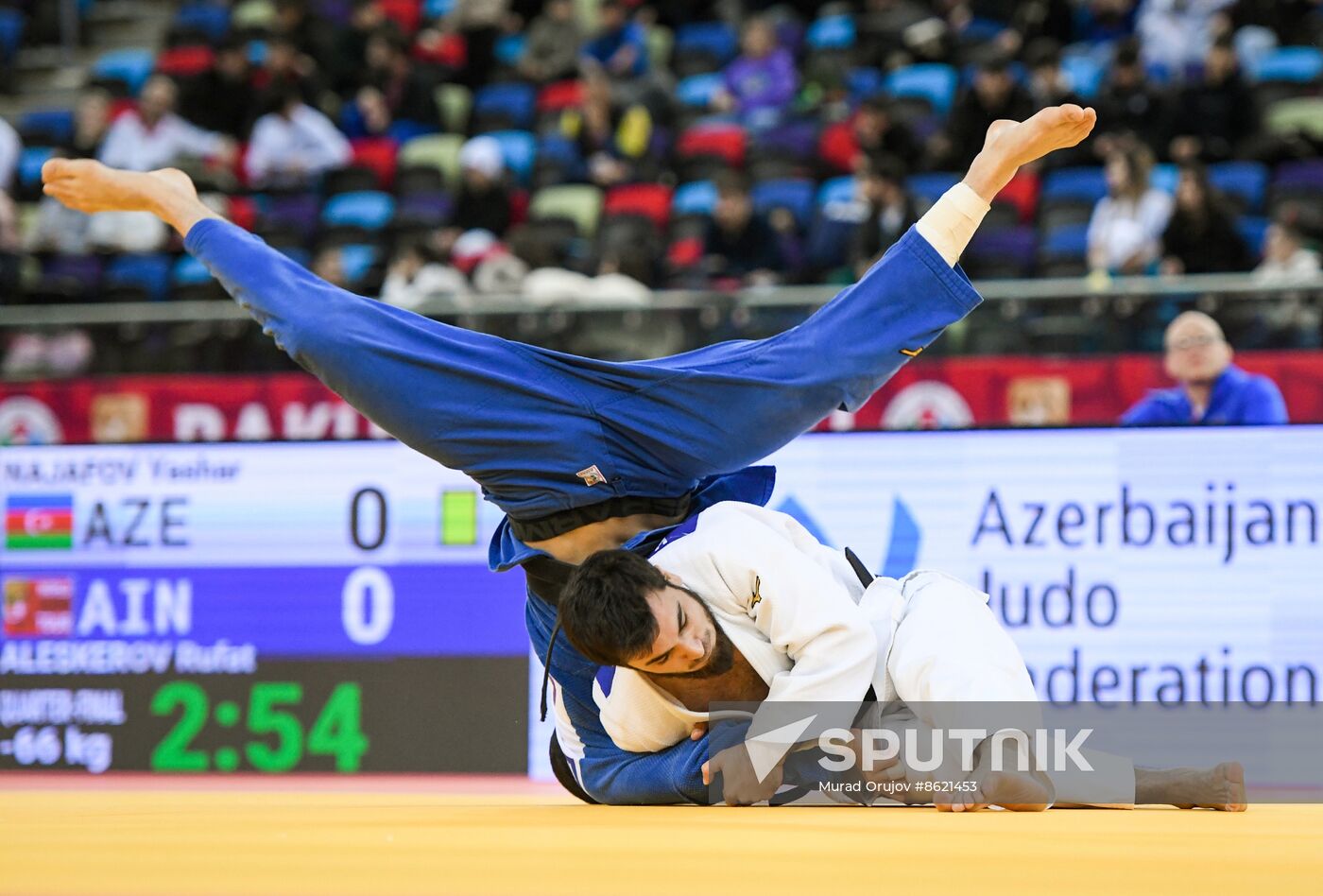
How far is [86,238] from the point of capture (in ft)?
33.2

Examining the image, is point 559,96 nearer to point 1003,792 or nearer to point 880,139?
point 880,139

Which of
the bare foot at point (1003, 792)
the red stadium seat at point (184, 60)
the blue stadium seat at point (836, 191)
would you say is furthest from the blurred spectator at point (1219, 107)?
the red stadium seat at point (184, 60)

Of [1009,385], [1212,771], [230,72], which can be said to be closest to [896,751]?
[1212,771]

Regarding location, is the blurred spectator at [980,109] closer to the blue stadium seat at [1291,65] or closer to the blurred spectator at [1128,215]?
the blurred spectator at [1128,215]

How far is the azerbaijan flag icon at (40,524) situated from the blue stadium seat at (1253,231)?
563 cm

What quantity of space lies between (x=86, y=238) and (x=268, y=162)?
4.46 ft

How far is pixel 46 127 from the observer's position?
11.8m

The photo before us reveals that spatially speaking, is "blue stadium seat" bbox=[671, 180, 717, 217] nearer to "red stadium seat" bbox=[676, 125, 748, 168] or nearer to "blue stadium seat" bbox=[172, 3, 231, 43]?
"red stadium seat" bbox=[676, 125, 748, 168]

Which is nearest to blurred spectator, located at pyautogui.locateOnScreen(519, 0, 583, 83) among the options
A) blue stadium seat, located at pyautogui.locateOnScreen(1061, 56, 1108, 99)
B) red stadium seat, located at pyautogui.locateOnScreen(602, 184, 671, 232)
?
red stadium seat, located at pyautogui.locateOnScreen(602, 184, 671, 232)

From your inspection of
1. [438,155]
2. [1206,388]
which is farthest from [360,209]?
[1206,388]

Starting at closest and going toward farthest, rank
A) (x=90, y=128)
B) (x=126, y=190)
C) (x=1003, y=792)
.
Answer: (x=1003, y=792), (x=126, y=190), (x=90, y=128)

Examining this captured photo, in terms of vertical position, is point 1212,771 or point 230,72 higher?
point 230,72

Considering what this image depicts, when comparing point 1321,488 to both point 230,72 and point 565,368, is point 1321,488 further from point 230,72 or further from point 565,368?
point 230,72

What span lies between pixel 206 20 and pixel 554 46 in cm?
307
